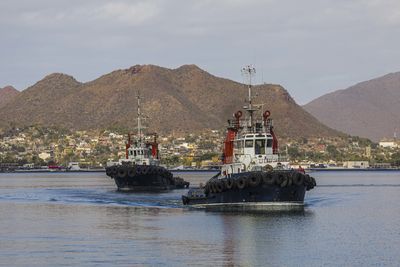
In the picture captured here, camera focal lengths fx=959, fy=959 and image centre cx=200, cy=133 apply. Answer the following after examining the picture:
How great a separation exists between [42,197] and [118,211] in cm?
3568

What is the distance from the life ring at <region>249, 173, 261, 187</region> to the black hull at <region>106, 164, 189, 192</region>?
5523 cm

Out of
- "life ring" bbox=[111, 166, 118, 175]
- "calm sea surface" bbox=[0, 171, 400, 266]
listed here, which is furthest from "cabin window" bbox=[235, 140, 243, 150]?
"life ring" bbox=[111, 166, 118, 175]

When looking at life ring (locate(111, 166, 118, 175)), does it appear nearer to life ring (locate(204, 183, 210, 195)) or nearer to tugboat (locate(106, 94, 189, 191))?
tugboat (locate(106, 94, 189, 191))

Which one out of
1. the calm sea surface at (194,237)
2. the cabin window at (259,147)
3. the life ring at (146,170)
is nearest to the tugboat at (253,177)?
the cabin window at (259,147)

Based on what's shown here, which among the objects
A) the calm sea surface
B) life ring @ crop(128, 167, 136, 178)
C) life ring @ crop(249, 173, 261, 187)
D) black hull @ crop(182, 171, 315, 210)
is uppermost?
life ring @ crop(128, 167, 136, 178)

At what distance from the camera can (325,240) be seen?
64.0 meters

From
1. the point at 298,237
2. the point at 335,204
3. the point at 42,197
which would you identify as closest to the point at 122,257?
the point at 298,237

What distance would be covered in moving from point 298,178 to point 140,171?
56.0m

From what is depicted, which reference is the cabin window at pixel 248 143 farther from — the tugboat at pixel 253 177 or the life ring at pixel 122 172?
the life ring at pixel 122 172

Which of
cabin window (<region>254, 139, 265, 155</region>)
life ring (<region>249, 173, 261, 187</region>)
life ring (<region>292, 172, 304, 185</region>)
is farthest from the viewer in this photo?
cabin window (<region>254, 139, 265, 155</region>)

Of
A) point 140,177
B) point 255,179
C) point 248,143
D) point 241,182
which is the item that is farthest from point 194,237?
point 140,177

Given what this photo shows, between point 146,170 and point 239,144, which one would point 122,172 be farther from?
point 239,144

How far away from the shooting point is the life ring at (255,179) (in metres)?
79.6

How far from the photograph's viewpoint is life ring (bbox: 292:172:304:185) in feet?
263
